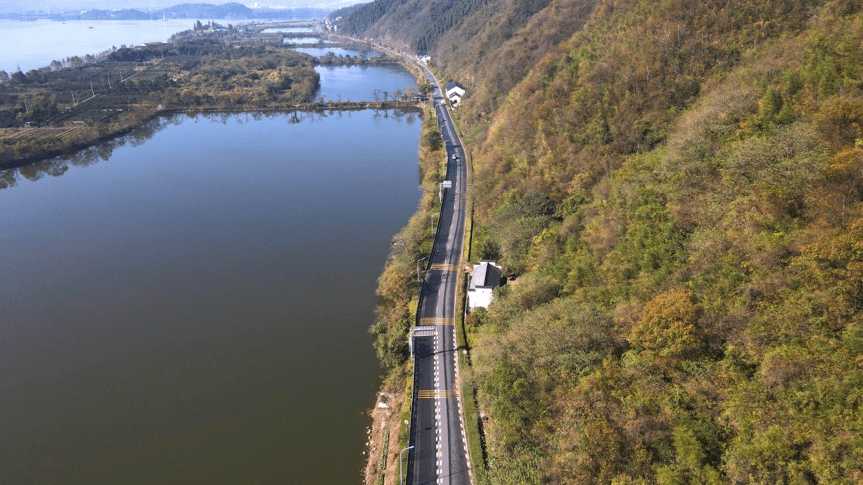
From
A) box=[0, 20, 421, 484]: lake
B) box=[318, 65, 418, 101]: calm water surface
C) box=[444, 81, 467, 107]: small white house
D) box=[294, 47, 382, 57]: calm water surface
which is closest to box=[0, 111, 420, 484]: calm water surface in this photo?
box=[0, 20, 421, 484]: lake

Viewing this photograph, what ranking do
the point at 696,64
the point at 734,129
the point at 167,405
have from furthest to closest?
the point at 696,64 < the point at 167,405 < the point at 734,129

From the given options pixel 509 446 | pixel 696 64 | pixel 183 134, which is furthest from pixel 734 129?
pixel 183 134

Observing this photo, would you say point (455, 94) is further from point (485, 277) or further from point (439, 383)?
point (439, 383)

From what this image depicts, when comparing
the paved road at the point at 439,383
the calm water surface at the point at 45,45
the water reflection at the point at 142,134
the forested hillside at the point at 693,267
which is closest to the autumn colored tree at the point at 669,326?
the forested hillside at the point at 693,267

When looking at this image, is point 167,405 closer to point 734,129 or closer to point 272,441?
point 272,441

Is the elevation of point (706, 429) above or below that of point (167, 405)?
above

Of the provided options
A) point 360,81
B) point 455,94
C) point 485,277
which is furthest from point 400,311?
point 360,81
